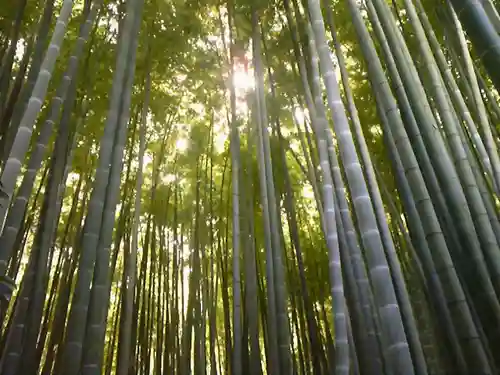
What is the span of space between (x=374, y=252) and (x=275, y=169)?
317 cm

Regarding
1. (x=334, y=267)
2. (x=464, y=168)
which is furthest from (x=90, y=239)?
(x=464, y=168)

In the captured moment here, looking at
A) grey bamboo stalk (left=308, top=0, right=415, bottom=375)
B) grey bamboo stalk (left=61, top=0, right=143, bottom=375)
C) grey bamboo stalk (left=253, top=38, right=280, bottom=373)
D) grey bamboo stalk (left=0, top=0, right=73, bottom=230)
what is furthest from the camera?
grey bamboo stalk (left=253, top=38, right=280, bottom=373)

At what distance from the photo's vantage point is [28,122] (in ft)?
6.11

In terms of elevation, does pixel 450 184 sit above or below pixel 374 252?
above

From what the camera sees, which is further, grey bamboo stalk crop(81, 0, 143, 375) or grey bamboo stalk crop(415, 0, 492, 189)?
grey bamboo stalk crop(415, 0, 492, 189)

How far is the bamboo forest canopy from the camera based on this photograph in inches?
74.7

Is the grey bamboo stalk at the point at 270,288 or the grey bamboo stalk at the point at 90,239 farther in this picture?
the grey bamboo stalk at the point at 270,288

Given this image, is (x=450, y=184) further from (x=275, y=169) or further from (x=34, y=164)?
(x=275, y=169)

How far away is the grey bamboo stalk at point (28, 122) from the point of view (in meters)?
1.73

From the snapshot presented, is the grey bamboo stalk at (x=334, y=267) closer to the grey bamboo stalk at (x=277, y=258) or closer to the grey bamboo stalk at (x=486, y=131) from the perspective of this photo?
the grey bamboo stalk at (x=277, y=258)

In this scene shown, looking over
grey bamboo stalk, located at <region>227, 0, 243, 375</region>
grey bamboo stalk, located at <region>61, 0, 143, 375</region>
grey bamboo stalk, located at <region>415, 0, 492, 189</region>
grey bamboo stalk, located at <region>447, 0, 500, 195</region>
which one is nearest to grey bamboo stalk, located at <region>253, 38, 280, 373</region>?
grey bamboo stalk, located at <region>227, 0, 243, 375</region>

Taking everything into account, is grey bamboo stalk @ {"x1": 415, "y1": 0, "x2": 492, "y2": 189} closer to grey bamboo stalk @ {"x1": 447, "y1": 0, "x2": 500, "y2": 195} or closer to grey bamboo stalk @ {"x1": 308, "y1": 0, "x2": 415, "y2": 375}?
grey bamboo stalk @ {"x1": 447, "y1": 0, "x2": 500, "y2": 195}

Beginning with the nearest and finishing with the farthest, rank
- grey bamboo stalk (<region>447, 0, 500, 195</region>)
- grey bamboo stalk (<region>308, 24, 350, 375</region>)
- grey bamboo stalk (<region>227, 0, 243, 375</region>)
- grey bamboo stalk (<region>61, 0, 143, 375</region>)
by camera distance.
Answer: grey bamboo stalk (<region>61, 0, 143, 375</region>) → grey bamboo stalk (<region>308, 24, 350, 375</region>) → grey bamboo stalk (<region>447, 0, 500, 195</region>) → grey bamboo stalk (<region>227, 0, 243, 375</region>)

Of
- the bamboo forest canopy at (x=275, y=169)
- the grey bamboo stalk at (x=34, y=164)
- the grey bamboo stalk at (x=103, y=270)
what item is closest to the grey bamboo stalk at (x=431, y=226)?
the bamboo forest canopy at (x=275, y=169)
